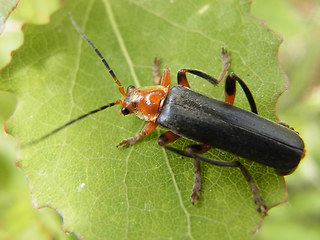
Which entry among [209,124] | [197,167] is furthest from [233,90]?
[197,167]

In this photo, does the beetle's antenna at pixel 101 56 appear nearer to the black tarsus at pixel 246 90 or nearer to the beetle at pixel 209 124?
the beetle at pixel 209 124

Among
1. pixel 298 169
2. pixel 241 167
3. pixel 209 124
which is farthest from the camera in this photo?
pixel 298 169

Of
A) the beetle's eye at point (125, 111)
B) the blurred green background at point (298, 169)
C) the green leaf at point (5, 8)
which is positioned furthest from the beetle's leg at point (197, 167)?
the blurred green background at point (298, 169)

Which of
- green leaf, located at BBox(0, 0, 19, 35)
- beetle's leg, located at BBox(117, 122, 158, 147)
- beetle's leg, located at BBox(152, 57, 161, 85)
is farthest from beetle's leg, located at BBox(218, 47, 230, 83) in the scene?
green leaf, located at BBox(0, 0, 19, 35)

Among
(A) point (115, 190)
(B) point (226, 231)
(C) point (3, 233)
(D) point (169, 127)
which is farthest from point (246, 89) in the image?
(C) point (3, 233)

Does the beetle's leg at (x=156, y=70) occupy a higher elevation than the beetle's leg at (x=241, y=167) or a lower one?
higher

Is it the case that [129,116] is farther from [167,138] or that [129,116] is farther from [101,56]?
[101,56]

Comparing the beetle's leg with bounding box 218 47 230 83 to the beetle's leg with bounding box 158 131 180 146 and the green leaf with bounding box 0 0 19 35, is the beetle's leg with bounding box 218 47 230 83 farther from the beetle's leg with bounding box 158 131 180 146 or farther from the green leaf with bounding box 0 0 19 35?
the green leaf with bounding box 0 0 19 35
